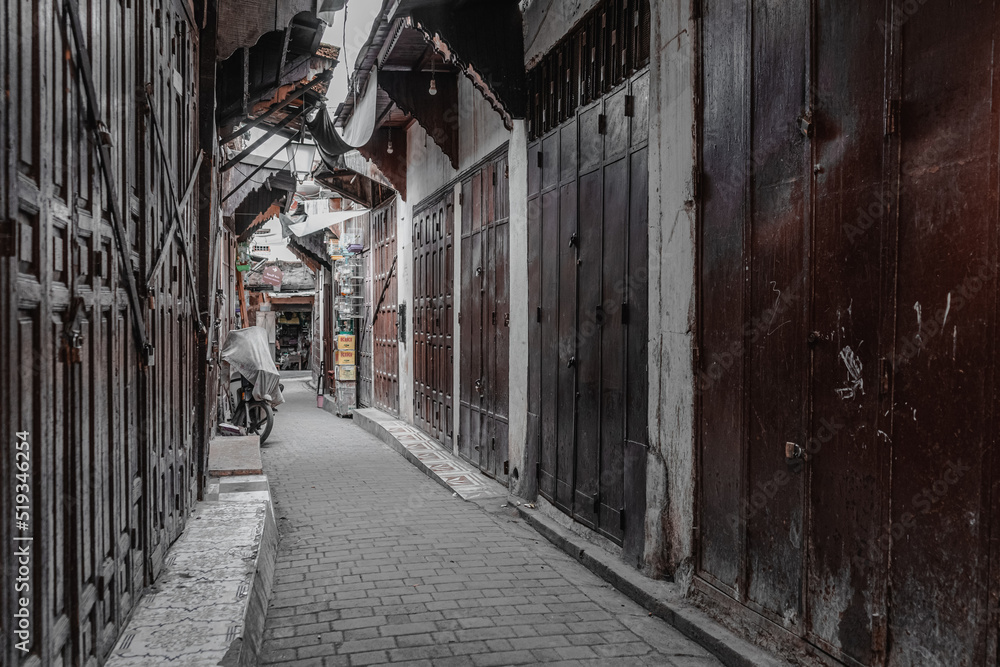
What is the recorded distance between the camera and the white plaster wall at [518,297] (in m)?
7.36

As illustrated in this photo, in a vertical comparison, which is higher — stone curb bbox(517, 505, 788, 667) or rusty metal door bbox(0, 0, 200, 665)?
rusty metal door bbox(0, 0, 200, 665)

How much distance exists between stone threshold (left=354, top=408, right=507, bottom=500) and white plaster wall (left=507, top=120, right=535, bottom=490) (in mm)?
500

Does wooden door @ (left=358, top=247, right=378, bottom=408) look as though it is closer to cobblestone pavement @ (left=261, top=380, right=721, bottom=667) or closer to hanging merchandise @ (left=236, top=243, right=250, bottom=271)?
hanging merchandise @ (left=236, top=243, right=250, bottom=271)

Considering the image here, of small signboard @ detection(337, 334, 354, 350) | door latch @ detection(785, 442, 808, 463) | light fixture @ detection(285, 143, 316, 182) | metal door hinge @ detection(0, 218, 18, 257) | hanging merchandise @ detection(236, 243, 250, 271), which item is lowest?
door latch @ detection(785, 442, 808, 463)

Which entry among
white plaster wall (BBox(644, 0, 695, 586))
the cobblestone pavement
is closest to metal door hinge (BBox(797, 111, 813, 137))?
white plaster wall (BBox(644, 0, 695, 586))

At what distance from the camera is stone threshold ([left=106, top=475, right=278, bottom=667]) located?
314 centimetres

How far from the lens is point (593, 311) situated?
5.92 m

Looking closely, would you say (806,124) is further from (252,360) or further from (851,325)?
(252,360)

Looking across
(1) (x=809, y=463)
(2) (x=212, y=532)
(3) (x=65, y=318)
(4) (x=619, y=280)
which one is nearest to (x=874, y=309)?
(1) (x=809, y=463)

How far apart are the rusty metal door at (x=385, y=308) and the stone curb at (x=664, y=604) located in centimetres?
813

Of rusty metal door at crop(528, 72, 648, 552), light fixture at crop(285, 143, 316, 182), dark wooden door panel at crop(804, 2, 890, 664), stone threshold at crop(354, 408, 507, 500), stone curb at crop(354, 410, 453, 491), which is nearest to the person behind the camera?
dark wooden door panel at crop(804, 2, 890, 664)

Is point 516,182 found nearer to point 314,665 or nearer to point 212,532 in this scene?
point 212,532

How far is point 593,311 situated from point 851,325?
9.08 ft

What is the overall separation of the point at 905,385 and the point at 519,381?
478 centimetres
